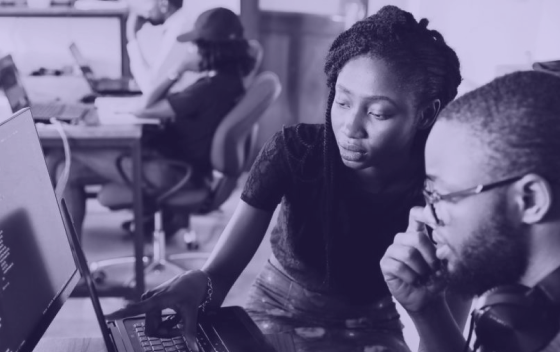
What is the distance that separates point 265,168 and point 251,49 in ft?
5.22

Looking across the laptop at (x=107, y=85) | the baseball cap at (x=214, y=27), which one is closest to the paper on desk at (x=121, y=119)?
the baseball cap at (x=214, y=27)

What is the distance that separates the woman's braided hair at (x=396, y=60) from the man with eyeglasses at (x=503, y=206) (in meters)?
0.31

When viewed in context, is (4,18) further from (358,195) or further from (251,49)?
(358,195)

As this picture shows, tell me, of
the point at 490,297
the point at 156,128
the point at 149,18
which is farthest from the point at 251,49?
the point at 490,297

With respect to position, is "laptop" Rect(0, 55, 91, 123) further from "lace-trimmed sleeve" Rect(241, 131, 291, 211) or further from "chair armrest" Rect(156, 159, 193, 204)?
"lace-trimmed sleeve" Rect(241, 131, 291, 211)

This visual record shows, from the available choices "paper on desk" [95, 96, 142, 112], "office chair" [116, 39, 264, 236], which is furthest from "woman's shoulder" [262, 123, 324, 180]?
"paper on desk" [95, 96, 142, 112]

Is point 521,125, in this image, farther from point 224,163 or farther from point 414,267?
point 224,163

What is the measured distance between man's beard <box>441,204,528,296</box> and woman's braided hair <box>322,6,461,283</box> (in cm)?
40

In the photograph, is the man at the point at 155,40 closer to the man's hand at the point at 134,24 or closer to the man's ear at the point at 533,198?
the man's hand at the point at 134,24

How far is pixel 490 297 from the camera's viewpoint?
771 millimetres

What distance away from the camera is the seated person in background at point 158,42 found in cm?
313

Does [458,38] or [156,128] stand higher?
[458,38]

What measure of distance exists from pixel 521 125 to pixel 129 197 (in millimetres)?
2032

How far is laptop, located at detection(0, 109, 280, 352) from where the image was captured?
2.61 ft
